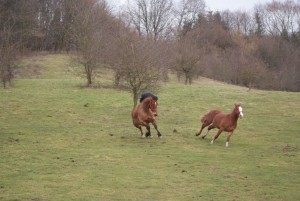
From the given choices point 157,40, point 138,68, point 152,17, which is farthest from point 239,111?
point 152,17

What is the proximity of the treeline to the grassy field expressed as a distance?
10.9 ft

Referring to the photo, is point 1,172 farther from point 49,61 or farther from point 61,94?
point 49,61

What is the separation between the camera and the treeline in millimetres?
28653

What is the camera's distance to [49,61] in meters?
54.3

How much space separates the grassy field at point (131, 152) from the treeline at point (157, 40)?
333 centimetres

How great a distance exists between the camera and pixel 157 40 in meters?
55.2

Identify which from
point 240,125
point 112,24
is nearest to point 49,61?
point 112,24

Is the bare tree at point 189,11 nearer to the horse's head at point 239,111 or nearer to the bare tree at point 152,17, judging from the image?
the bare tree at point 152,17

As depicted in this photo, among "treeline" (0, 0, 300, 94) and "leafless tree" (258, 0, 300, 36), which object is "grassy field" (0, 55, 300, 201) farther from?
"leafless tree" (258, 0, 300, 36)

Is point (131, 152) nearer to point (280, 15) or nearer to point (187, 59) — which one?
point (187, 59)

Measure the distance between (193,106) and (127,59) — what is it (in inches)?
305

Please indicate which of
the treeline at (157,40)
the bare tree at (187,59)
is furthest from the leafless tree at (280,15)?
the bare tree at (187,59)

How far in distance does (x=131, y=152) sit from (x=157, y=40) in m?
40.7

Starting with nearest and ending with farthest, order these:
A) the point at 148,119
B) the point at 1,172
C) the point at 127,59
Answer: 1. the point at 1,172
2. the point at 148,119
3. the point at 127,59
